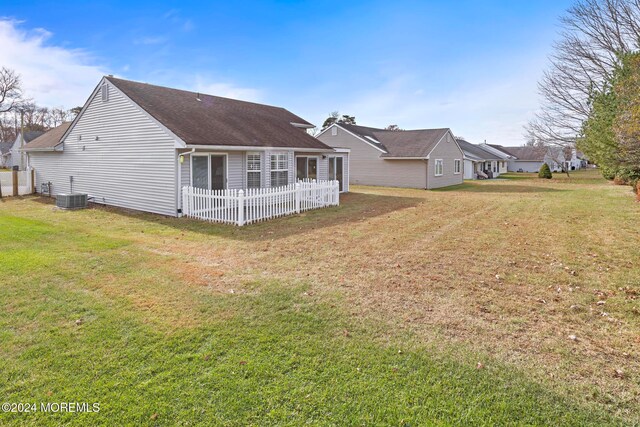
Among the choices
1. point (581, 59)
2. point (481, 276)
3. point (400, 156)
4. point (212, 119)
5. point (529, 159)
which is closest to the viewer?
point (481, 276)

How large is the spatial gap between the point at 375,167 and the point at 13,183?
76.7 feet

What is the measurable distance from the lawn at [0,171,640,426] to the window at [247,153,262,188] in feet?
22.8

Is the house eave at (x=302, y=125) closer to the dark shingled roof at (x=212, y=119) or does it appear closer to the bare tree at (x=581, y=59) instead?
the dark shingled roof at (x=212, y=119)

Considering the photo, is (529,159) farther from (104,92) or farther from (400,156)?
(104,92)

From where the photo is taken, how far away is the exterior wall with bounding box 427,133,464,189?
29.0m

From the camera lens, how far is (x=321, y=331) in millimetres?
4617

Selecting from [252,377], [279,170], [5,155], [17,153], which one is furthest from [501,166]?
[5,155]

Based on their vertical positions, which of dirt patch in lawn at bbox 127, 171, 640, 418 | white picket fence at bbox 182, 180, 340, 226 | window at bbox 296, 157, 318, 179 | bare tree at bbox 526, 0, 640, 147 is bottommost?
dirt patch in lawn at bbox 127, 171, 640, 418

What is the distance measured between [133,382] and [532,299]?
5.49 m

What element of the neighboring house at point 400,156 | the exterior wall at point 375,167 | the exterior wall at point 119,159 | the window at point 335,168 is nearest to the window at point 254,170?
the exterior wall at point 119,159

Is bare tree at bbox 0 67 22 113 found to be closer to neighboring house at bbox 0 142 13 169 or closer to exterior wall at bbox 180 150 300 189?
neighboring house at bbox 0 142 13 169

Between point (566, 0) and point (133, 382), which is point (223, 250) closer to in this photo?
point (133, 382)

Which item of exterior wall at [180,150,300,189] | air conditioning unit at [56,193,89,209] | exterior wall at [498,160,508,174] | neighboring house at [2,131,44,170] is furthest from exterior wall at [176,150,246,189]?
exterior wall at [498,160,508,174]

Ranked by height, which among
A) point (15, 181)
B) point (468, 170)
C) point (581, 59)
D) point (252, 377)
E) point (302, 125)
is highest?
point (581, 59)
